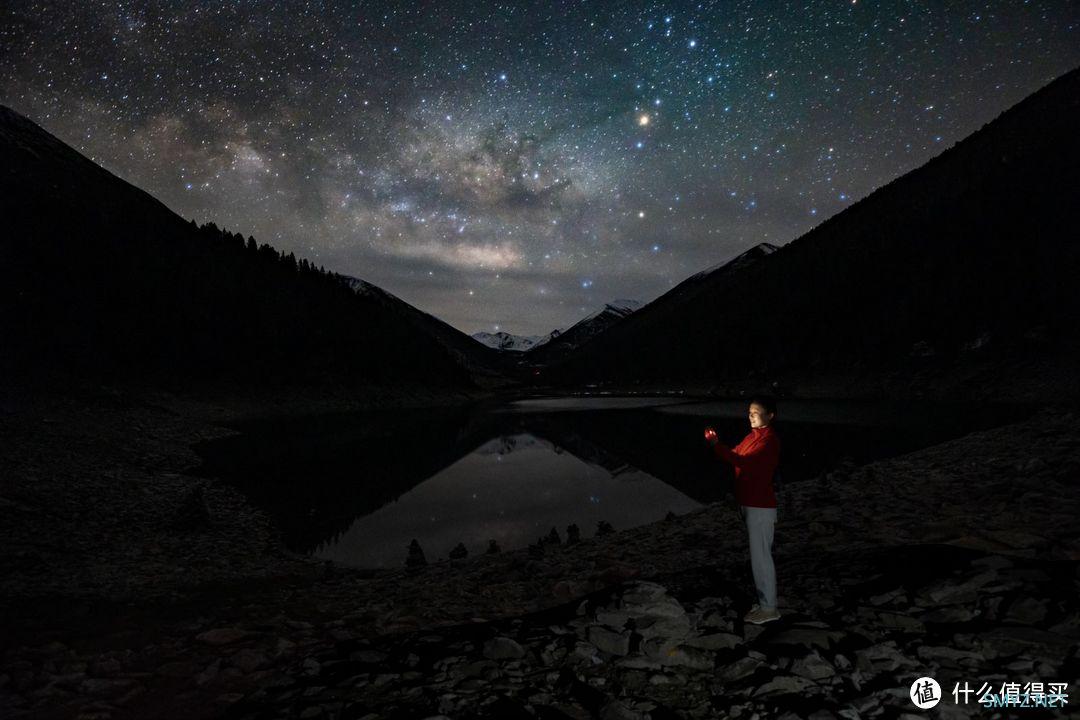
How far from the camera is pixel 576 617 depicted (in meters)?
6.20

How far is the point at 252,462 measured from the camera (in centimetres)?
2417

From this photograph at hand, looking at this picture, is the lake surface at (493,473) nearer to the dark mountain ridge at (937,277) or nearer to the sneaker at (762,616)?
the sneaker at (762,616)

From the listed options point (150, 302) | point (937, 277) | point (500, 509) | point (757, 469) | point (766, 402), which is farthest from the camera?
point (937, 277)

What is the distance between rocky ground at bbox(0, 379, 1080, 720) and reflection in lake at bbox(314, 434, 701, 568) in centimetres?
195

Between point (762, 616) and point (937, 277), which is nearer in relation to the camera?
point (762, 616)

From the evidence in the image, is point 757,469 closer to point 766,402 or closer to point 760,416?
point 760,416

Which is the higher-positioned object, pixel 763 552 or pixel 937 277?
pixel 937 277

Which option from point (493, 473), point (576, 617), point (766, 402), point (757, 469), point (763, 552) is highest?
point (766, 402)

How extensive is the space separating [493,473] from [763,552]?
18.4 m

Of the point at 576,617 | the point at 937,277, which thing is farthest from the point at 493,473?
the point at 937,277

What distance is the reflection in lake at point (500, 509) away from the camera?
1291cm

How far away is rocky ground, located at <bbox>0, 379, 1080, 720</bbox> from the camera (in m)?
4.47

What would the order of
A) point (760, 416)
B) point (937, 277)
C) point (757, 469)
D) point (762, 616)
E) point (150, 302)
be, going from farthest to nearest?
point (937, 277), point (150, 302), point (760, 416), point (757, 469), point (762, 616)

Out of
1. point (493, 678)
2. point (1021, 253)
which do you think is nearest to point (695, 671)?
point (493, 678)
